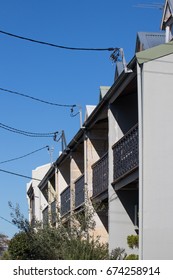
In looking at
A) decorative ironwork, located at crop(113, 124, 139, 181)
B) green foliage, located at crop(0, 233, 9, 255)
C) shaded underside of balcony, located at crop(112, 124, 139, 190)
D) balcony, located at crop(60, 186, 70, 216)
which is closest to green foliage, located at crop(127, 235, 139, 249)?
shaded underside of balcony, located at crop(112, 124, 139, 190)

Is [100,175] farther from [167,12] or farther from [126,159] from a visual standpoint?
[167,12]

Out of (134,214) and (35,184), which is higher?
(35,184)

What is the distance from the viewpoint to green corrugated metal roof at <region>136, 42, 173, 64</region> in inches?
587

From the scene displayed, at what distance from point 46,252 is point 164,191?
12.7ft

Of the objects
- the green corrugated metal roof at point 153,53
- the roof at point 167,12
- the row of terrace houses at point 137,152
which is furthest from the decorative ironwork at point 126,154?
the roof at point 167,12

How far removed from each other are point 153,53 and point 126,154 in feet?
10.8

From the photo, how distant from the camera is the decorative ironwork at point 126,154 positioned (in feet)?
53.1

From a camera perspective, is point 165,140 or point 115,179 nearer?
point 165,140

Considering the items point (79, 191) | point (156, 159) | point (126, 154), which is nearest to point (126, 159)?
point (126, 154)

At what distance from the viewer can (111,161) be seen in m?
18.9
